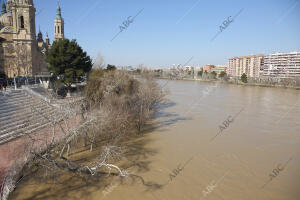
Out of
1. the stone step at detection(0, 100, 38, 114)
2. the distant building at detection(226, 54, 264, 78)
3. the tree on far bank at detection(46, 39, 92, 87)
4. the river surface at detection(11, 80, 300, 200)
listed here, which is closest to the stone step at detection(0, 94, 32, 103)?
the stone step at detection(0, 100, 38, 114)

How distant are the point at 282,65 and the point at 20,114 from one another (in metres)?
77.9

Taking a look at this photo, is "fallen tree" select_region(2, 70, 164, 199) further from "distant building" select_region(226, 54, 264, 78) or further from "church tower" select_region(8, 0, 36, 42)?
"distant building" select_region(226, 54, 264, 78)

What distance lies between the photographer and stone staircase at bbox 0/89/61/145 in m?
8.34

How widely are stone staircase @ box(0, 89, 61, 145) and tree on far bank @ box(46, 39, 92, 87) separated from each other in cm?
364

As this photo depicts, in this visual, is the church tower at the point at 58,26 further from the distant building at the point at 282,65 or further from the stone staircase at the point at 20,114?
the distant building at the point at 282,65

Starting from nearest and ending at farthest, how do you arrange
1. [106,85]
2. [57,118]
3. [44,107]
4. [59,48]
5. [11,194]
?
[11,194]
[57,118]
[44,107]
[106,85]
[59,48]

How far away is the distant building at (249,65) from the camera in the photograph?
2906 inches

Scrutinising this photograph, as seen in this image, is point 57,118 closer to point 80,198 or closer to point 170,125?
point 80,198

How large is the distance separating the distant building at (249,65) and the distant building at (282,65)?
6.70ft

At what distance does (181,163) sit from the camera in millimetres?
9391

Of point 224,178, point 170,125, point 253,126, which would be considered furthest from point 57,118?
point 253,126

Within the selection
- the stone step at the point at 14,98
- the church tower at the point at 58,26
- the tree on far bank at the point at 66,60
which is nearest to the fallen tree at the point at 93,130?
the tree on far bank at the point at 66,60

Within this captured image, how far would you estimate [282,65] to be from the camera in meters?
68.9

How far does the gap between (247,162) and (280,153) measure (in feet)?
8.45
